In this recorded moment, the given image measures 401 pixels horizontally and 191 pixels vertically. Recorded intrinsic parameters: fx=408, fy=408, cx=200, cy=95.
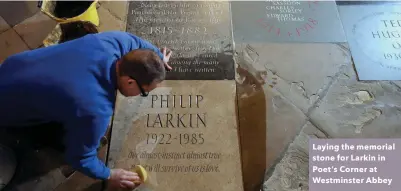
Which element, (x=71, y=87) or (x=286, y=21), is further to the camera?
(x=286, y=21)

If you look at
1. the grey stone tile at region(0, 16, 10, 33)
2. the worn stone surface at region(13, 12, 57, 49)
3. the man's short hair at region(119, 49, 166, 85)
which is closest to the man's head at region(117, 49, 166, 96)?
the man's short hair at region(119, 49, 166, 85)

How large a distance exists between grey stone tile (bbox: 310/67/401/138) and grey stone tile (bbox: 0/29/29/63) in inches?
82.8

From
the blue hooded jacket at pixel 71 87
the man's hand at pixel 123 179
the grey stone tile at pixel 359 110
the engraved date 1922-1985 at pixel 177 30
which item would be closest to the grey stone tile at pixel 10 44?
the engraved date 1922-1985 at pixel 177 30

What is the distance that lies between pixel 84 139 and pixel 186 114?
0.95m

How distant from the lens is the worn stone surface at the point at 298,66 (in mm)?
2781

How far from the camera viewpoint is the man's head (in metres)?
1.77

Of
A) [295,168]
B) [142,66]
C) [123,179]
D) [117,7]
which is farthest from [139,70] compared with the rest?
[117,7]

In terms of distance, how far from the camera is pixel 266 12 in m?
3.16

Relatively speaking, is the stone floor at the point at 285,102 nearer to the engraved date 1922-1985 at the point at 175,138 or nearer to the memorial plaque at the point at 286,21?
the memorial plaque at the point at 286,21

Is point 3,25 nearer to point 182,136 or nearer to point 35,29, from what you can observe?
point 35,29

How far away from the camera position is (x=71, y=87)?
1729mm

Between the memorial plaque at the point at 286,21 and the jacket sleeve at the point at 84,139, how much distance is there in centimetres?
149

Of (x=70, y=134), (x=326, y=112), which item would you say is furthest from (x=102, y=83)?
(x=326, y=112)

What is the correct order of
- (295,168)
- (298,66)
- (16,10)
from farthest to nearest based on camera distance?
(16,10) → (298,66) → (295,168)
